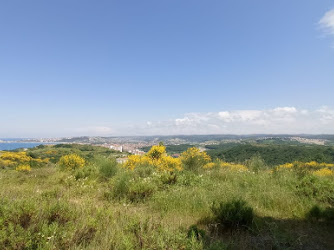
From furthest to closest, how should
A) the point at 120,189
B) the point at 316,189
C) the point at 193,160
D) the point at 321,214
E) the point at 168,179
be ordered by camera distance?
the point at 193,160, the point at 168,179, the point at 120,189, the point at 316,189, the point at 321,214

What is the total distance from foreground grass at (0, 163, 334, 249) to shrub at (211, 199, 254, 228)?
0.09 m

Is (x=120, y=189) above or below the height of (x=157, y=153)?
below

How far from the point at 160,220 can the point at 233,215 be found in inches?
54.6

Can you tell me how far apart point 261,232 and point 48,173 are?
8.78m

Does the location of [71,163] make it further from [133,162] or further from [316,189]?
[316,189]

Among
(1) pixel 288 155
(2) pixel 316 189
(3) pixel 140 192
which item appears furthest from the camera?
(1) pixel 288 155

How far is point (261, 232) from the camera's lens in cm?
326

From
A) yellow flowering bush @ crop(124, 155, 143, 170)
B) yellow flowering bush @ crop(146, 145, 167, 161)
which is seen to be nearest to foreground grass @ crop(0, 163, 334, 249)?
yellow flowering bush @ crop(124, 155, 143, 170)

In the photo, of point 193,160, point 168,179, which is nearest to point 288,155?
point 193,160

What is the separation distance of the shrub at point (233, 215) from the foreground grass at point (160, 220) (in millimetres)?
94

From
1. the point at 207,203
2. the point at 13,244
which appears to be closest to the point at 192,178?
the point at 207,203

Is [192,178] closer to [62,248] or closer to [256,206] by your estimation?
[256,206]

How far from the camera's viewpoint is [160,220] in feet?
11.6

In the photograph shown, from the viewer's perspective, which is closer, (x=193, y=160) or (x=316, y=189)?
(x=316, y=189)
